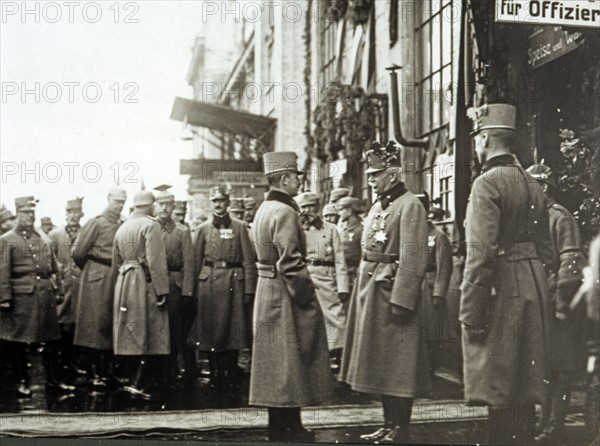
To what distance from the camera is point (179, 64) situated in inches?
197

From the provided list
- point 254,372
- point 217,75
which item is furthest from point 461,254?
point 217,75

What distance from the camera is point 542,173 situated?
4668 millimetres

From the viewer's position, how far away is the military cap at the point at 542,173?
462 cm

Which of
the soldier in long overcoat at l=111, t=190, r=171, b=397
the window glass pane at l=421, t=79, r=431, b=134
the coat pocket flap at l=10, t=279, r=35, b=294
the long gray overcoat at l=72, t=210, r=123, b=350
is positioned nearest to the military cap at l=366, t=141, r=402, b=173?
the window glass pane at l=421, t=79, r=431, b=134

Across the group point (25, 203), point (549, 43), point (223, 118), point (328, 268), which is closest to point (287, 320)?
point (328, 268)

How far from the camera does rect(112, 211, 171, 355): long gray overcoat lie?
516cm

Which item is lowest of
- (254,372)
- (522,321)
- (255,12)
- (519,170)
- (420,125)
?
(254,372)

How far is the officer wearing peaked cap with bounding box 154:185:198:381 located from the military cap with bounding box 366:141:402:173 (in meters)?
1.25

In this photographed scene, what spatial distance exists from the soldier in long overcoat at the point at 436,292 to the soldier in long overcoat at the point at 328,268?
1.57ft

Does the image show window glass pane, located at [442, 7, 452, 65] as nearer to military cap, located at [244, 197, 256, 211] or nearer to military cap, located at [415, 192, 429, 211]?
military cap, located at [415, 192, 429, 211]

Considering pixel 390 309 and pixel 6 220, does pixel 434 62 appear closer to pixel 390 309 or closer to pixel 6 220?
pixel 390 309

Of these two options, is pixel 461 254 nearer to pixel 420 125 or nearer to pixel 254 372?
pixel 420 125

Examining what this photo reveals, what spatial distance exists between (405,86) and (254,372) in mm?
1910

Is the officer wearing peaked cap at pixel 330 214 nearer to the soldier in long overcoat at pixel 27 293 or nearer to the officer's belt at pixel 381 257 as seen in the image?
the officer's belt at pixel 381 257
